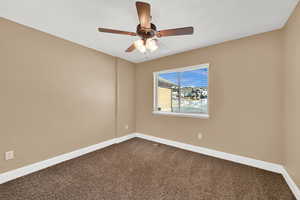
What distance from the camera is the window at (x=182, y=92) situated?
9.34 ft

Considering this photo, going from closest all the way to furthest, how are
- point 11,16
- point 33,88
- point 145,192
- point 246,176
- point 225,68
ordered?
1. point 145,192
2. point 11,16
3. point 246,176
4. point 33,88
5. point 225,68

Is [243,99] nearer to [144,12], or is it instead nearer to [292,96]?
[292,96]

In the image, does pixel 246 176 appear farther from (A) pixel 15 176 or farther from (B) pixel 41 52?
(B) pixel 41 52

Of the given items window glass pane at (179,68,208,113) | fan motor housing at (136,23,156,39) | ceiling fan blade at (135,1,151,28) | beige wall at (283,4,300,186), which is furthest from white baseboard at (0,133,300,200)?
ceiling fan blade at (135,1,151,28)

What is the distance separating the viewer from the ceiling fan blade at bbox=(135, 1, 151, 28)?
1194mm

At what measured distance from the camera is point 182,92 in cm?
321

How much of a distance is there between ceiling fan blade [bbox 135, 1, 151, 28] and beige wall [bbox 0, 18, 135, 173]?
1923 mm

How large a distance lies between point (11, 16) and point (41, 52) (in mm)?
540

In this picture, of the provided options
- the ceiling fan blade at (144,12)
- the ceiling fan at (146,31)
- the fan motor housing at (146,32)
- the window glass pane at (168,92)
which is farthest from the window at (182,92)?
the ceiling fan blade at (144,12)

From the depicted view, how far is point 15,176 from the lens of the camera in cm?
183

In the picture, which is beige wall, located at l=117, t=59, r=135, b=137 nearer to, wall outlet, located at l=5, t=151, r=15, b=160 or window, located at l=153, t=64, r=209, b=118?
window, located at l=153, t=64, r=209, b=118

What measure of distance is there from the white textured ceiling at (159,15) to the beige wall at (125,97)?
129cm

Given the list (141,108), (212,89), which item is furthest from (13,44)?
(212,89)

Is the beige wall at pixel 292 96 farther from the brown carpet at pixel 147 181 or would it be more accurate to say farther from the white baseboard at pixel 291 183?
the brown carpet at pixel 147 181
